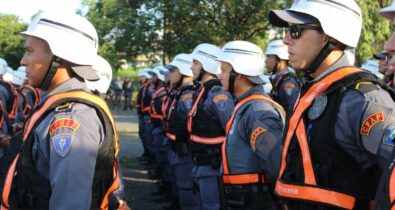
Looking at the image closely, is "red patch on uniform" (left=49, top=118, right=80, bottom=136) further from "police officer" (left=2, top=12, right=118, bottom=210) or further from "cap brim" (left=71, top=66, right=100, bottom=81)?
"cap brim" (left=71, top=66, right=100, bottom=81)

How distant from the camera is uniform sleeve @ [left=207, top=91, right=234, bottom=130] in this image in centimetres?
575

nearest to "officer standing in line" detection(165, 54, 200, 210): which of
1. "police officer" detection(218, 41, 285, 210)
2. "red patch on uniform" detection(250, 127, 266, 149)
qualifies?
"police officer" detection(218, 41, 285, 210)

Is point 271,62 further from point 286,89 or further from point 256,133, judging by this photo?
point 256,133

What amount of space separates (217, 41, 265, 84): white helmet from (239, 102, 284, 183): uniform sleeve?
25.1 inches

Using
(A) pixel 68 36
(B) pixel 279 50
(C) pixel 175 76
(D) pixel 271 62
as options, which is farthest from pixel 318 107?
(C) pixel 175 76

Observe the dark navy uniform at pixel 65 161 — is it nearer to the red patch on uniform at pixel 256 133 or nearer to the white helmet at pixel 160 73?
the red patch on uniform at pixel 256 133

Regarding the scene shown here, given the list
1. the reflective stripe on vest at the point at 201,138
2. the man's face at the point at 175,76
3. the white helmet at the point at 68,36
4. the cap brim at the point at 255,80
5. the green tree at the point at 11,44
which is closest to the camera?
the white helmet at the point at 68,36

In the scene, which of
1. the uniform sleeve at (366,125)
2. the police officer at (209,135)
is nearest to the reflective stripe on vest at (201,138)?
the police officer at (209,135)

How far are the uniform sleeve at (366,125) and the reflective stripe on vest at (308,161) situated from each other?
0.62ft

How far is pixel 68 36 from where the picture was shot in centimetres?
289

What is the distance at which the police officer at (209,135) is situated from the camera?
581 centimetres

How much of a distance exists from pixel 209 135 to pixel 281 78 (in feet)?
7.38

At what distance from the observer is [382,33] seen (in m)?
10.9

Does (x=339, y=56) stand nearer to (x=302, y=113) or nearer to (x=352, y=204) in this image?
(x=302, y=113)
